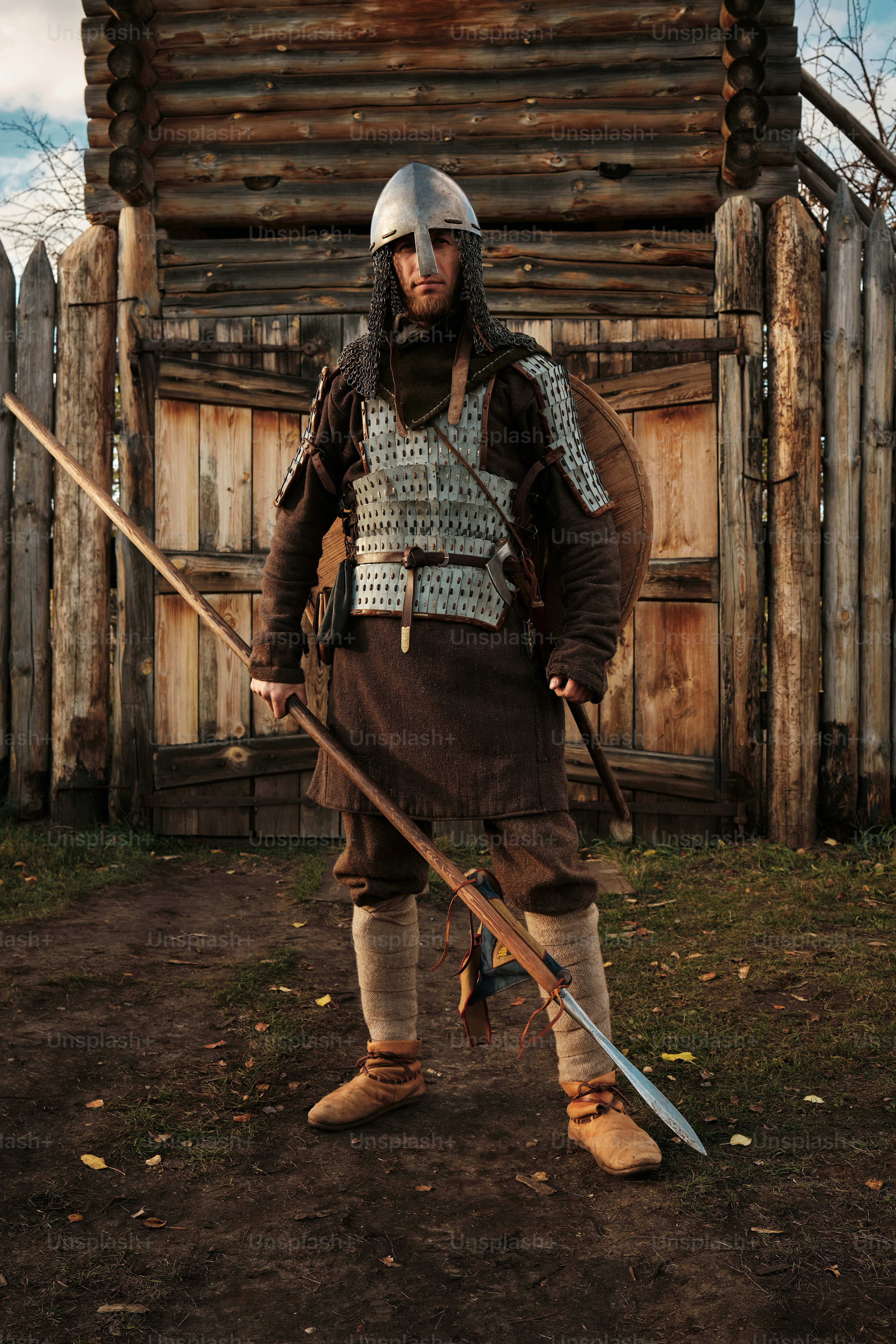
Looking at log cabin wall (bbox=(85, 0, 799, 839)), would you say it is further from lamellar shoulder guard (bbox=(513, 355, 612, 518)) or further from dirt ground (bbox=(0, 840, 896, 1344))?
lamellar shoulder guard (bbox=(513, 355, 612, 518))

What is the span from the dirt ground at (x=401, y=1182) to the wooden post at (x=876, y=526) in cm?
150

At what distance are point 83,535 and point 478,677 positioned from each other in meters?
3.25

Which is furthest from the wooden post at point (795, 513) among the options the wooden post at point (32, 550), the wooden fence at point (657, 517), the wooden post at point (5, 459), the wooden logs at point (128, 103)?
the wooden post at point (5, 459)

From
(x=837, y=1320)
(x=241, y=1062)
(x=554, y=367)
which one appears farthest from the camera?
(x=241, y=1062)

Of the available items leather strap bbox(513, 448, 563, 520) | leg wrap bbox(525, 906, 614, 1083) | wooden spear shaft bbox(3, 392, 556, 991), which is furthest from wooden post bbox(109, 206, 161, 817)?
leg wrap bbox(525, 906, 614, 1083)

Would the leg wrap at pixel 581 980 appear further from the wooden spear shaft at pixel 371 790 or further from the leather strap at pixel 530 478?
the leather strap at pixel 530 478

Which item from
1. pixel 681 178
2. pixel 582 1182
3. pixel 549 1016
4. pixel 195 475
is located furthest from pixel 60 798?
pixel 681 178

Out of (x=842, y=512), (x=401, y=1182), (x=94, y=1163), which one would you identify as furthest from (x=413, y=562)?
(x=842, y=512)

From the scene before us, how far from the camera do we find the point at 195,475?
16.9ft

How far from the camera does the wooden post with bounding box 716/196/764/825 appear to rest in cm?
495

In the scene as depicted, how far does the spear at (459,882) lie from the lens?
216 cm

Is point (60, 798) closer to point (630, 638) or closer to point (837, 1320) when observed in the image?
point (630, 638)

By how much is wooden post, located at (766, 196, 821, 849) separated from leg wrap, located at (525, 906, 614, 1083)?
2.70 metres

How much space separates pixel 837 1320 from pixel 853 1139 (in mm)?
683
